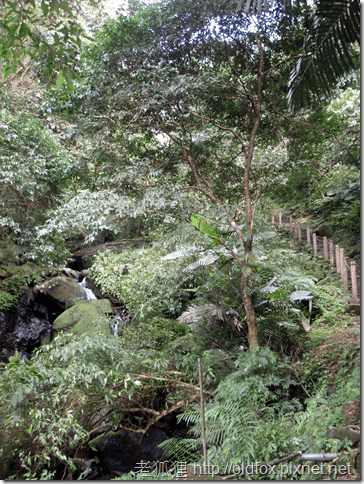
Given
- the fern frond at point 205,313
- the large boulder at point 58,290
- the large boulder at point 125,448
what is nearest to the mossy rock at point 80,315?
the large boulder at point 58,290

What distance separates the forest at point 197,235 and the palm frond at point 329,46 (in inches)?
0.5

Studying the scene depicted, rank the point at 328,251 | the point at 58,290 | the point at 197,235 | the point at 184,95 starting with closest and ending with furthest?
the point at 184,95 < the point at 197,235 < the point at 328,251 < the point at 58,290

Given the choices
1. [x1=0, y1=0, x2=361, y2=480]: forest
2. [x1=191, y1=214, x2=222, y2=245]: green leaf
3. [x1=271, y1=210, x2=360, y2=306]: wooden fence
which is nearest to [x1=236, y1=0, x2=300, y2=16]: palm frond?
[x1=0, y1=0, x2=361, y2=480]: forest

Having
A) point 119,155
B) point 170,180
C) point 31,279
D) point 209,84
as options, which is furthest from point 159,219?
point 31,279

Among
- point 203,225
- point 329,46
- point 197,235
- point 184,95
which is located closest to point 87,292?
point 197,235

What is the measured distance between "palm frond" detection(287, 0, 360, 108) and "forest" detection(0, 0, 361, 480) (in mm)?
12

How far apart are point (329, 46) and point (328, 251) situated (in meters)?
4.53

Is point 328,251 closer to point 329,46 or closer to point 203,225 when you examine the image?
point 203,225

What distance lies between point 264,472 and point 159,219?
2631mm

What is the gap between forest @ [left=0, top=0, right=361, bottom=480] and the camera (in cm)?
238

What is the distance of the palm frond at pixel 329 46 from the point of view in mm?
2402

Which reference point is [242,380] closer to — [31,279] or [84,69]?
[84,69]

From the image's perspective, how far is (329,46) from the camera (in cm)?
250

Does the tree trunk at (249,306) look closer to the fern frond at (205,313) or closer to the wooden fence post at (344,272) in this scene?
the fern frond at (205,313)
